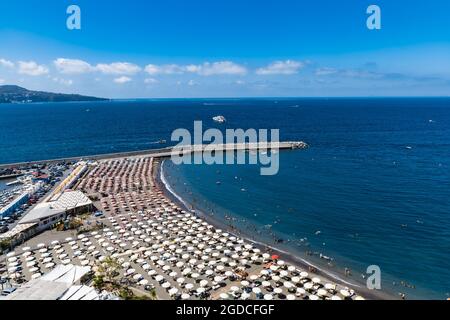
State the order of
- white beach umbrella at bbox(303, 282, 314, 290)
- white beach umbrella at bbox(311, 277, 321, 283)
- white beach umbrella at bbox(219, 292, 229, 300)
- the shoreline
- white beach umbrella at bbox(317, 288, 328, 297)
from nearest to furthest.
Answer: white beach umbrella at bbox(219, 292, 229, 300)
white beach umbrella at bbox(317, 288, 328, 297)
white beach umbrella at bbox(303, 282, 314, 290)
the shoreline
white beach umbrella at bbox(311, 277, 321, 283)

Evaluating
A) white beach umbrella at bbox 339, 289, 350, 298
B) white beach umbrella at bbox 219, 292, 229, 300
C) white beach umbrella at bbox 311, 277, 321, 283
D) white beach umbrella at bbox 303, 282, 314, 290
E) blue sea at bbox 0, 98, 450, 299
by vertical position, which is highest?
blue sea at bbox 0, 98, 450, 299

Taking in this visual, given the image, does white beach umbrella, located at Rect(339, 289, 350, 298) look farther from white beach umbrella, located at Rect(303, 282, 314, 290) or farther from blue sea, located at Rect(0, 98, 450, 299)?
blue sea, located at Rect(0, 98, 450, 299)

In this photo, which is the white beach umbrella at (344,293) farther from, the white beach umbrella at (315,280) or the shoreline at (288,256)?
the white beach umbrella at (315,280)

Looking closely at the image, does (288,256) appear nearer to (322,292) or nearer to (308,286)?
(308,286)

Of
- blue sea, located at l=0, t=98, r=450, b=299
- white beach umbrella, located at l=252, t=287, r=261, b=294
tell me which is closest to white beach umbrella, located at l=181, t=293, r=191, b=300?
white beach umbrella, located at l=252, t=287, r=261, b=294

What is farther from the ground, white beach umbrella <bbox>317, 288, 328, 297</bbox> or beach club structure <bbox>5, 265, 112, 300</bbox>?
beach club structure <bbox>5, 265, 112, 300</bbox>

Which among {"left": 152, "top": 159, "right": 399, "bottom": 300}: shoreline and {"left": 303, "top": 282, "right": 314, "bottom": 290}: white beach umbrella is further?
{"left": 152, "top": 159, "right": 399, "bottom": 300}: shoreline

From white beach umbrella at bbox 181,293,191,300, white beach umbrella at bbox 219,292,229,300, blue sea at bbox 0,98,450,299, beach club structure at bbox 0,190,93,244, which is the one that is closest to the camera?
white beach umbrella at bbox 181,293,191,300

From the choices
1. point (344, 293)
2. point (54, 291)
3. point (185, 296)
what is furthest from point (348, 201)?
point (54, 291)
